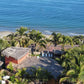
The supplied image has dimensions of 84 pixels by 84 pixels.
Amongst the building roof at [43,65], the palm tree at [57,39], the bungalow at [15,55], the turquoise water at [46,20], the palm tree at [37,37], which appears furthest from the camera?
the turquoise water at [46,20]

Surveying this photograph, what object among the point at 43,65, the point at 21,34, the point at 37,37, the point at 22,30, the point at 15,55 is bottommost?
the point at 43,65

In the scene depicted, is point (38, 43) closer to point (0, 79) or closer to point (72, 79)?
point (0, 79)

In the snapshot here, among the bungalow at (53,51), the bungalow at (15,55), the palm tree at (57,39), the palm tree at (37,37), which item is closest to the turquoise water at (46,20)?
the bungalow at (53,51)

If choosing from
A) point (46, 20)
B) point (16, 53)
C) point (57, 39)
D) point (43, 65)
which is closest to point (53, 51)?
point (57, 39)

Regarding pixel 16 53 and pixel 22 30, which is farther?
pixel 22 30

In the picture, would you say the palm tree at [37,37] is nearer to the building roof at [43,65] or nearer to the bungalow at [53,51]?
the bungalow at [53,51]

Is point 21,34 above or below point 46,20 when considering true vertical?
below

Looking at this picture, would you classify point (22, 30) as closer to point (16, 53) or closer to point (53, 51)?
point (53, 51)

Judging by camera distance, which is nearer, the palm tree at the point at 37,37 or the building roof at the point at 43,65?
the building roof at the point at 43,65

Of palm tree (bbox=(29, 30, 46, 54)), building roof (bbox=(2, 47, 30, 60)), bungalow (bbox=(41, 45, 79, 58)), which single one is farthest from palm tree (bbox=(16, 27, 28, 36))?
building roof (bbox=(2, 47, 30, 60))
